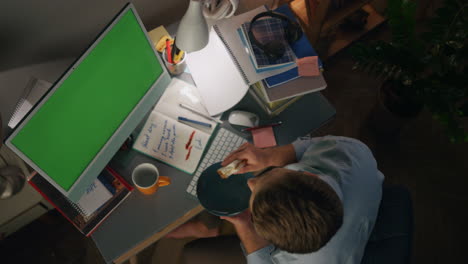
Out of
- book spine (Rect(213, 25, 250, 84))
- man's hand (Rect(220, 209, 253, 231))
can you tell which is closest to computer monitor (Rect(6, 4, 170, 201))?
book spine (Rect(213, 25, 250, 84))

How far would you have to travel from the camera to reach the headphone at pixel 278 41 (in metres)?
1.23

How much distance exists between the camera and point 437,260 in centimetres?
194

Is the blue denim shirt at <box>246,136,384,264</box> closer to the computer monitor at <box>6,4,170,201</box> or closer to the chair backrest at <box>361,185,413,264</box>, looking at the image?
the chair backrest at <box>361,185,413,264</box>

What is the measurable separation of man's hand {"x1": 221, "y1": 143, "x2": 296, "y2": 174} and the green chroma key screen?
387 millimetres

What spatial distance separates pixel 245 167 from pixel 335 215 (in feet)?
1.22

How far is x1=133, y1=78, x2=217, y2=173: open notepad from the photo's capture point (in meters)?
1.26

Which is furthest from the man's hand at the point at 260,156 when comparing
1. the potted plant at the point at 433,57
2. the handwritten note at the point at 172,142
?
the potted plant at the point at 433,57

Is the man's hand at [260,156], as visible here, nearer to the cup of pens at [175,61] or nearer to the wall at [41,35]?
the cup of pens at [175,61]

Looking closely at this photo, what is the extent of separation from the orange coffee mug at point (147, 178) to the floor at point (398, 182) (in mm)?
702

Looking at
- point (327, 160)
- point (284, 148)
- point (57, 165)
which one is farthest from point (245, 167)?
point (57, 165)

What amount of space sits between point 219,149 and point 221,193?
0.59 ft

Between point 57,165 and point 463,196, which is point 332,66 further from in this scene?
point 57,165

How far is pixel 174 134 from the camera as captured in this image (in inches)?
50.6

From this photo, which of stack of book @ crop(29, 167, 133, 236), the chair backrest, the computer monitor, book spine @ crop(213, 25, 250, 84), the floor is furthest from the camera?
the floor
